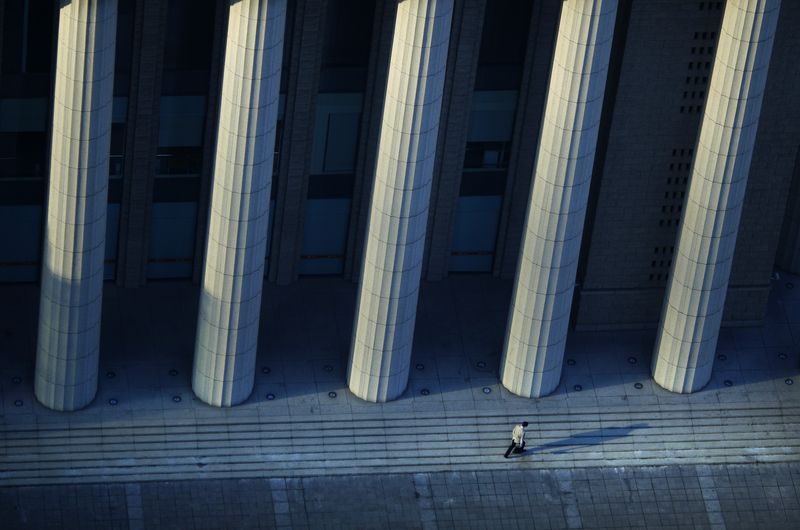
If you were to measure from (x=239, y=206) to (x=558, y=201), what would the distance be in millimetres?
12192

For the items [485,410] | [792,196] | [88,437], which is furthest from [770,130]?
[88,437]

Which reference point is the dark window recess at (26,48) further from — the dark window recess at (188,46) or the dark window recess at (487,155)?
the dark window recess at (487,155)

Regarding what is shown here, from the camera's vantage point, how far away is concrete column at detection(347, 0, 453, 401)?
93988 mm

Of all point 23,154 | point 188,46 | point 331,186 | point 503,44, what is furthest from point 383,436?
point 23,154

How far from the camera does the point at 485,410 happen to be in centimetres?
10275

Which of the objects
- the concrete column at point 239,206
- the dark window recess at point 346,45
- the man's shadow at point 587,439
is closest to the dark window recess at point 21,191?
the concrete column at point 239,206

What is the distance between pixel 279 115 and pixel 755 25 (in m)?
19.3

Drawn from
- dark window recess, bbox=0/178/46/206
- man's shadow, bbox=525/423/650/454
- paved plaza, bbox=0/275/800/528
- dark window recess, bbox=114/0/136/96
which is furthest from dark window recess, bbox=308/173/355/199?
man's shadow, bbox=525/423/650/454

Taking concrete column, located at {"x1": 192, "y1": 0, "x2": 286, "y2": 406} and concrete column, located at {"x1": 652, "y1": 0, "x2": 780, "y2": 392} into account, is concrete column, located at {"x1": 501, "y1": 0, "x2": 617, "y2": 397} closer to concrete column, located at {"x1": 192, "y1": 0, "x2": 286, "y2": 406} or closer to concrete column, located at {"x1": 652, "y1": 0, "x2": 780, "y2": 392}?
concrete column, located at {"x1": 652, "y1": 0, "x2": 780, "y2": 392}

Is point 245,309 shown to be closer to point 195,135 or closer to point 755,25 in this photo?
point 195,135

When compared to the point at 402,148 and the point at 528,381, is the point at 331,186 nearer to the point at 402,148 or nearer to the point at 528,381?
the point at 402,148

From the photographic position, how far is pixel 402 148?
96062 mm

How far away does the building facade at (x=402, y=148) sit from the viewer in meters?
96.9

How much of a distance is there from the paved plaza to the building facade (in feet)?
5.07
